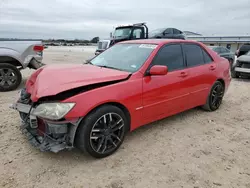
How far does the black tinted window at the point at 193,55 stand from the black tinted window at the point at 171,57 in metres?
0.20

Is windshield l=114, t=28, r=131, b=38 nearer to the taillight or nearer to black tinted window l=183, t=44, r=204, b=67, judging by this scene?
the taillight

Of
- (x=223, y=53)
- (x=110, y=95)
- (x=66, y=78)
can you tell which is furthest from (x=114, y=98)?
(x=223, y=53)

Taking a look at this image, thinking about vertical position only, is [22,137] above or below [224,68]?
below

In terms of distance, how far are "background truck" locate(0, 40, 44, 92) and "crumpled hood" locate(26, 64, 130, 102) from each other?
3231 mm

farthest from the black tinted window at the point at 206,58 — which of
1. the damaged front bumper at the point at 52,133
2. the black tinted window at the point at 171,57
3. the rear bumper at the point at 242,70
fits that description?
the rear bumper at the point at 242,70

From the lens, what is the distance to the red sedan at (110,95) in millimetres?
2592

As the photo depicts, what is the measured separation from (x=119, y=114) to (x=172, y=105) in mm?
1212

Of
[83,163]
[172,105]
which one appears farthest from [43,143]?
[172,105]

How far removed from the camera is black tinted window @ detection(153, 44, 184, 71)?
3537 mm

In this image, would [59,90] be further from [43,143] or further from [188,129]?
[188,129]

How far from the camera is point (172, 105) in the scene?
3711 mm

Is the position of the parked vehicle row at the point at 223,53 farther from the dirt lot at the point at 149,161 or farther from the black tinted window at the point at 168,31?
the dirt lot at the point at 149,161

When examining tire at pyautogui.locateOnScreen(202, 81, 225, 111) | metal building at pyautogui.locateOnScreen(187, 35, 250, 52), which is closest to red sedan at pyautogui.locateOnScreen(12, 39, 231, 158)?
tire at pyautogui.locateOnScreen(202, 81, 225, 111)

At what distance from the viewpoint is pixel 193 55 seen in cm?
420
